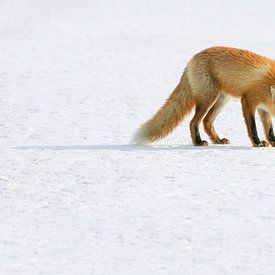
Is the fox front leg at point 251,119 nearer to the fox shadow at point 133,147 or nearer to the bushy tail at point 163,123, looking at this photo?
the fox shadow at point 133,147

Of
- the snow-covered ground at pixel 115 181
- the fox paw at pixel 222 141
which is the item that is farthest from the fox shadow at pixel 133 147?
the fox paw at pixel 222 141

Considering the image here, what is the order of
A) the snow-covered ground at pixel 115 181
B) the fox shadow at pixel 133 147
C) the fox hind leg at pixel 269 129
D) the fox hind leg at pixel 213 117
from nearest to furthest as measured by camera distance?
the snow-covered ground at pixel 115 181, the fox shadow at pixel 133 147, the fox hind leg at pixel 269 129, the fox hind leg at pixel 213 117

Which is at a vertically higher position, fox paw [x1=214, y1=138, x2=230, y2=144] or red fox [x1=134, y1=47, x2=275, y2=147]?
red fox [x1=134, y1=47, x2=275, y2=147]

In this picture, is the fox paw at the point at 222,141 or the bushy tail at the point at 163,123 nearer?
the bushy tail at the point at 163,123

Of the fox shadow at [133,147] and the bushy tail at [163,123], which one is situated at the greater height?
the bushy tail at [163,123]

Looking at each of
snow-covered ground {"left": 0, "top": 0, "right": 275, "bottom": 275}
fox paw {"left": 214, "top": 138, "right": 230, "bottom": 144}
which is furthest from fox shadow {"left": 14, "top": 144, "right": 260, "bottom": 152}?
fox paw {"left": 214, "top": 138, "right": 230, "bottom": 144}

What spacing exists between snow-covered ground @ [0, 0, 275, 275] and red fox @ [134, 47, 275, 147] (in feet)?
0.89

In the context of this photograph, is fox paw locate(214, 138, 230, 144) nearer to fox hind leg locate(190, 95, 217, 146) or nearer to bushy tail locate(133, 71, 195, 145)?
fox hind leg locate(190, 95, 217, 146)

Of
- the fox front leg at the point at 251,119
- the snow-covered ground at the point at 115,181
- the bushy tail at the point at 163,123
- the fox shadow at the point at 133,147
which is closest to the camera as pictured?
the snow-covered ground at the point at 115,181

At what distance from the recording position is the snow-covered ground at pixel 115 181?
450cm

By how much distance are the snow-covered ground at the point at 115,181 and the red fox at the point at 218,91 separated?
0.89ft

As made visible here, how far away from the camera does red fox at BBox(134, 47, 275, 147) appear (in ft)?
25.8

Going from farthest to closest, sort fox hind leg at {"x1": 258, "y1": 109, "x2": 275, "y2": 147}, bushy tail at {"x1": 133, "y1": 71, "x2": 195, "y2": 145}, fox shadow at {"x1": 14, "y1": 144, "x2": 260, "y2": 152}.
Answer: fox hind leg at {"x1": 258, "y1": 109, "x2": 275, "y2": 147} → bushy tail at {"x1": 133, "y1": 71, "x2": 195, "y2": 145} → fox shadow at {"x1": 14, "y1": 144, "x2": 260, "y2": 152}

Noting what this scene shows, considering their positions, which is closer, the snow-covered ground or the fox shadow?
the snow-covered ground
